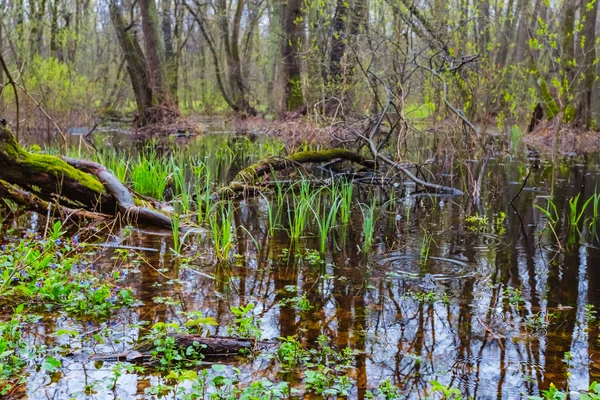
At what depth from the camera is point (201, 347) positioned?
2600mm

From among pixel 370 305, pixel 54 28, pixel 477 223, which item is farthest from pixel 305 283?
pixel 54 28

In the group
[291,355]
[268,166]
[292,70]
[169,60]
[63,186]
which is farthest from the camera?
[169,60]

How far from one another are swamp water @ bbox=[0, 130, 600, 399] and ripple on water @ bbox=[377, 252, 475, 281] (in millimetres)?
15

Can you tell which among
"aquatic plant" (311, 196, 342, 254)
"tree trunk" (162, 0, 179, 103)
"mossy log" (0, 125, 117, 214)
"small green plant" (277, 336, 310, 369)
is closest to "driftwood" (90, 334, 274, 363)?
"small green plant" (277, 336, 310, 369)

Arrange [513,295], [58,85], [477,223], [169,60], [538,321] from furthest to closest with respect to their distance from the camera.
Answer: [169,60], [58,85], [477,223], [513,295], [538,321]

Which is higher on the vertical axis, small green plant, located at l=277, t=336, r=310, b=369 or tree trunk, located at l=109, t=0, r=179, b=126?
tree trunk, located at l=109, t=0, r=179, b=126

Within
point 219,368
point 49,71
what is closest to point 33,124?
point 49,71

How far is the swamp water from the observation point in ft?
8.00

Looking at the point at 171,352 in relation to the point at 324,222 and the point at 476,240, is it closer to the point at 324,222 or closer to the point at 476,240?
the point at 324,222

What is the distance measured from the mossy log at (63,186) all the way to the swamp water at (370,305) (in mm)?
252

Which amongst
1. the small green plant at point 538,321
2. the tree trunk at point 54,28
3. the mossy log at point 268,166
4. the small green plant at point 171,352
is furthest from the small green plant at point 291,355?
the tree trunk at point 54,28

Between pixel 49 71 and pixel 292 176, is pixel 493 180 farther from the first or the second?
pixel 49 71

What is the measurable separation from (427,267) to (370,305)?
94cm

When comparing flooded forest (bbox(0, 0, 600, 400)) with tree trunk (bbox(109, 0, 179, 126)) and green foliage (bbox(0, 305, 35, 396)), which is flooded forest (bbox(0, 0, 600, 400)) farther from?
tree trunk (bbox(109, 0, 179, 126))
